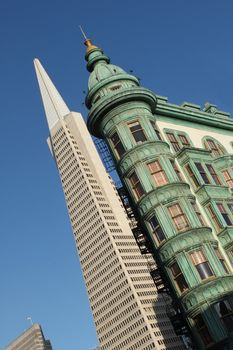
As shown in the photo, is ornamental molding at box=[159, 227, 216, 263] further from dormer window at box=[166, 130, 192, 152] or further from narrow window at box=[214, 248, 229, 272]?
dormer window at box=[166, 130, 192, 152]

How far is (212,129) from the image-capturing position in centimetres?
4641

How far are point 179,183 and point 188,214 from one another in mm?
2353

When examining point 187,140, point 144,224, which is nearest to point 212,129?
point 187,140

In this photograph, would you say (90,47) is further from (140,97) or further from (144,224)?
(144,224)

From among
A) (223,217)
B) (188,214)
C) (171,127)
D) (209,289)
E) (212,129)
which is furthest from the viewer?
(212,129)

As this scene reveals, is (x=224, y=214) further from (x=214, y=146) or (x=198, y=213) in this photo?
(x=214, y=146)

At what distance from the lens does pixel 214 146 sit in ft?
147

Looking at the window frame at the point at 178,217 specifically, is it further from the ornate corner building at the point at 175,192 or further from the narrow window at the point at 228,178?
the narrow window at the point at 228,178

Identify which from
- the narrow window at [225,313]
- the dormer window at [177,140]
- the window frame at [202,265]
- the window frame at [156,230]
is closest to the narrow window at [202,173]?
the dormer window at [177,140]

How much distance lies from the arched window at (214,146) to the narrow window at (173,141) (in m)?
3.62

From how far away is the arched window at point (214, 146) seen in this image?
44.2 meters

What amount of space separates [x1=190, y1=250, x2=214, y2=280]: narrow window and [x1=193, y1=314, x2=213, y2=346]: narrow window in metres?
2.46

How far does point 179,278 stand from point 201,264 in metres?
1.65

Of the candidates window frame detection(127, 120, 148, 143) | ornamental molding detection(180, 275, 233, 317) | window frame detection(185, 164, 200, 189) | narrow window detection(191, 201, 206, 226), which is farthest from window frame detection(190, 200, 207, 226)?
window frame detection(127, 120, 148, 143)
